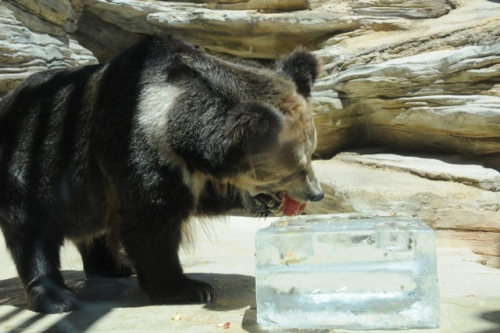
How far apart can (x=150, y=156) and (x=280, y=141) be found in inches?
34.2

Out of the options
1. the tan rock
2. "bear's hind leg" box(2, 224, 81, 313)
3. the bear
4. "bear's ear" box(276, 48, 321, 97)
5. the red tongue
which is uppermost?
"bear's ear" box(276, 48, 321, 97)

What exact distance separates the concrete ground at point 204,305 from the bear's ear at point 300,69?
4.30ft

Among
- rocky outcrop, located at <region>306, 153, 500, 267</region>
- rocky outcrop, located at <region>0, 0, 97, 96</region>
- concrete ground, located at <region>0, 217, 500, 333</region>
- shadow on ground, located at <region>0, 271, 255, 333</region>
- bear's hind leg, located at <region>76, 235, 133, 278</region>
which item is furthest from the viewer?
rocky outcrop, located at <region>0, 0, 97, 96</region>

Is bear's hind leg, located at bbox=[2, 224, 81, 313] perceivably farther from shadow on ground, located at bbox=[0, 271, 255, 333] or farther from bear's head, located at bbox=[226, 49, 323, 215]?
bear's head, located at bbox=[226, 49, 323, 215]

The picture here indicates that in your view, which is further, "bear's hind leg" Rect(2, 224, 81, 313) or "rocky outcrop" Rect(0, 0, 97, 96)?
"rocky outcrop" Rect(0, 0, 97, 96)

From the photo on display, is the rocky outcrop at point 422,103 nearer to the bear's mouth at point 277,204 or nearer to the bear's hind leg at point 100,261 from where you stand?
the bear's mouth at point 277,204

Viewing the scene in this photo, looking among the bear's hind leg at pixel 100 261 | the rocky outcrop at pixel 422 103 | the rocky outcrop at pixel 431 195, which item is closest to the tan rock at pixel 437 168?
the rocky outcrop at pixel 431 195

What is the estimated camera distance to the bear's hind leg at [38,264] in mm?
4305

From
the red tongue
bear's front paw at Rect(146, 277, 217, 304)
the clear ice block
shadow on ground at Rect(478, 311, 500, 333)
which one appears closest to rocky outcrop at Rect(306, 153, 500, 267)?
the red tongue

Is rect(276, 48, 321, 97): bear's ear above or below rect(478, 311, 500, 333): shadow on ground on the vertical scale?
above

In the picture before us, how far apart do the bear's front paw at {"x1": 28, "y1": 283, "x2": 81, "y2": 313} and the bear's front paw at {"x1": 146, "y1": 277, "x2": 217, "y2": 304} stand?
0.55 metres

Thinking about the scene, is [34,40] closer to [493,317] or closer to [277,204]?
[277,204]

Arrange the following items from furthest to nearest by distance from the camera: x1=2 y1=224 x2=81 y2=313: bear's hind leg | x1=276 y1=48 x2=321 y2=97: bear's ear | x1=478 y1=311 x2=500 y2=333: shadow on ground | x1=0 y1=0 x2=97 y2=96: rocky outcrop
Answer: x1=0 y1=0 x2=97 y2=96: rocky outcrop < x1=276 y1=48 x2=321 y2=97: bear's ear < x1=2 y1=224 x2=81 y2=313: bear's hind leg < x1=478 y1=311 x2=500 y2=333: shadow on ground

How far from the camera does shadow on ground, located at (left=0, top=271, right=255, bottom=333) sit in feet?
12.4
